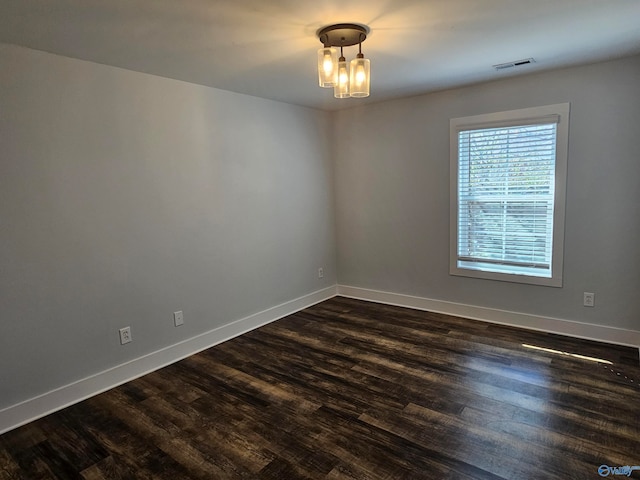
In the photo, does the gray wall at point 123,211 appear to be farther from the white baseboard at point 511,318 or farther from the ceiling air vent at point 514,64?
the ceiling air vent at point 514,64

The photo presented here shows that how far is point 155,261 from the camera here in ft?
10.0

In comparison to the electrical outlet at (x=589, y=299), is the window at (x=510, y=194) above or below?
above

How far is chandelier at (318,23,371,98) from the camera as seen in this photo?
2.18 metres

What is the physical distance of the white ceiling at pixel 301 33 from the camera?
6.25 ft

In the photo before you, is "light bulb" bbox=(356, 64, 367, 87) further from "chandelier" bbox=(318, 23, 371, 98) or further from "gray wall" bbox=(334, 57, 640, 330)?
"gray wall" bbox=(334, 57, 640, 330)

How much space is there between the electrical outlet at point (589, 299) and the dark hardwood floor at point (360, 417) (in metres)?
0.33

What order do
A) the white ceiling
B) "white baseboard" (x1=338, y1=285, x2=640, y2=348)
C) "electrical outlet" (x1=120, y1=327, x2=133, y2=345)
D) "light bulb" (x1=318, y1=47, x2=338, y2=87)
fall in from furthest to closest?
"white baseboard" (x1=338, y1=285, x2=640, y2=348), "electrical outlet" (x1=120, y1=327, x2=133, y2=345), "light bulb" (x1=318, y1=47, x2=338, y2=87), the white ceiling

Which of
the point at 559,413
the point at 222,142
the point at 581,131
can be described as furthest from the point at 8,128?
the point at 581,131

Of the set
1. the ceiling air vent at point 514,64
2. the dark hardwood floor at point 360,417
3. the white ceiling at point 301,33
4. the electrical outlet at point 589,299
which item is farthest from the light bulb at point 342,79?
the electrical outlet at point 589,299

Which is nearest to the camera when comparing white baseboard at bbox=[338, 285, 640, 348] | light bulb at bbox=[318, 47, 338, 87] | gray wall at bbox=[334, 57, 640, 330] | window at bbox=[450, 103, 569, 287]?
light bulb at bbox=[318, 47, 338, 87]

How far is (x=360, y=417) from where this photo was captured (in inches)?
92.6

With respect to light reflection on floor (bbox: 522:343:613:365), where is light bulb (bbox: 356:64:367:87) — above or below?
above

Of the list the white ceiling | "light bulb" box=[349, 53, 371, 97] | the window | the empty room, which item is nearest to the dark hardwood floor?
the empty room

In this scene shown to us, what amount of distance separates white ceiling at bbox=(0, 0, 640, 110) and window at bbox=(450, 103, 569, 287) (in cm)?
54
